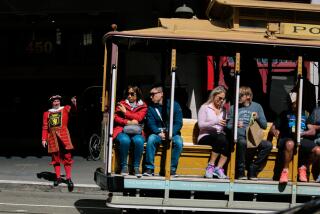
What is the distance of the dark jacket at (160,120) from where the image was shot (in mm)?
8383

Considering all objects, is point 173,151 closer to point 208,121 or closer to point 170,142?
point 170,142

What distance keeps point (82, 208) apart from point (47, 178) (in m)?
3.30

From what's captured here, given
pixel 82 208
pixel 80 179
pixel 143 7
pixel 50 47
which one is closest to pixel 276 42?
pixel 82 208

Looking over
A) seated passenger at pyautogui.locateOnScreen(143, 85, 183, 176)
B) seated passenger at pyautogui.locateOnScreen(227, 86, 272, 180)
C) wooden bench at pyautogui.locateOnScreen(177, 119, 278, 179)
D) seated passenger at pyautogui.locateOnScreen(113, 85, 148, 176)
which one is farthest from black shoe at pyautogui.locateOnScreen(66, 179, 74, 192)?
seated passenger at pyautogui.locateOnScreen(227, 86, 272, 180)

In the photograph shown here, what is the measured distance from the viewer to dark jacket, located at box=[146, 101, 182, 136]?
838 cm

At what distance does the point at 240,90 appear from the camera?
860cm

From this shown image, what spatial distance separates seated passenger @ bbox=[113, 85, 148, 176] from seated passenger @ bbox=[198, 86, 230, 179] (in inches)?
34.5

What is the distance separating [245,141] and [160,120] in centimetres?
125

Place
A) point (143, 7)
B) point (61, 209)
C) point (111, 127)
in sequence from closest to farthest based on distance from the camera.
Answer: point (111, 127)
point (61, 209)
point (143, 7)

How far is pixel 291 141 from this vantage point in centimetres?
827

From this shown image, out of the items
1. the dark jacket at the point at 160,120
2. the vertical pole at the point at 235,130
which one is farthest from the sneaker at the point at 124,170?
the vertical pole at the point at 235,130

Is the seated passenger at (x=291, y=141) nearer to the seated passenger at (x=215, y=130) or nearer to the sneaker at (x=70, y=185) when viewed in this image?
the seated passenger at (x=215, y=130)

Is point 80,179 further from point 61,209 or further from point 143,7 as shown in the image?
point 143,7

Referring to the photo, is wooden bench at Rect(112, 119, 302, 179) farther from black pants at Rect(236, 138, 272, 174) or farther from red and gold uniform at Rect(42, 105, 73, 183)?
red and gold uniform at Rect(42, 105, 73, 183)
